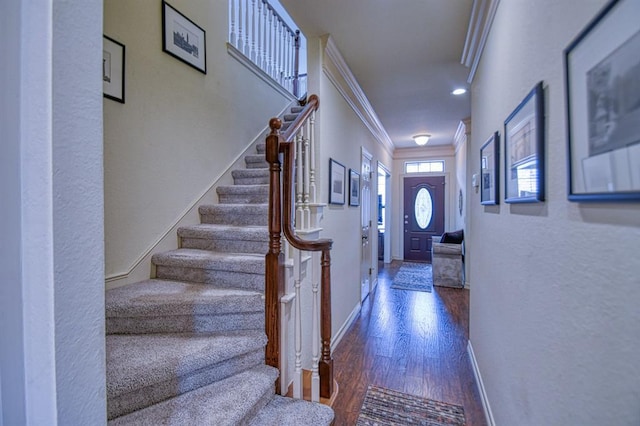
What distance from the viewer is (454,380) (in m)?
2.31

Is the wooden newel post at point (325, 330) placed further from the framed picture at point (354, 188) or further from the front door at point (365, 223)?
the front door at point (365, 223)

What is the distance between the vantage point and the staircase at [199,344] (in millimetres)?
1212

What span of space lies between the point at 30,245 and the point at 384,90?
3616 mm

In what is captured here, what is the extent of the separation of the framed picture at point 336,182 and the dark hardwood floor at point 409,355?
4.80ft

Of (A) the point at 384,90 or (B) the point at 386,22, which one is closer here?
(B) the point at 386,22

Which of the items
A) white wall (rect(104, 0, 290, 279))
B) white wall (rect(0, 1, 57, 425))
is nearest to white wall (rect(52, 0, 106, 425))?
white wall (rect(0, 1, 57, 425))

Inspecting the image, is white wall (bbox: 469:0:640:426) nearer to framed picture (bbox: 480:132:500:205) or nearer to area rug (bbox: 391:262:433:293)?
framed picture (bbox: 480:132:500:205)

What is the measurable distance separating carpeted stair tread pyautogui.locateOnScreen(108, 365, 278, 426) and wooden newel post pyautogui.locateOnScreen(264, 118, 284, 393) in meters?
0.13

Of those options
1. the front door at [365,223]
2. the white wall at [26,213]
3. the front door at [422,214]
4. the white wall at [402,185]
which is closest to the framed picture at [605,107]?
the white wall at [26,213]

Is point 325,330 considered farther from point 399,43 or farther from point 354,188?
point 399,43

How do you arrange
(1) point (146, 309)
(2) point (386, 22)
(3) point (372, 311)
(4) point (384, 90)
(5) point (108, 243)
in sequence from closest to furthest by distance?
(1) point (146, 309)
(5) point (108, 243)
(2) point (386, 22)
(4) point (384, 90)
(3) point (372, 311)

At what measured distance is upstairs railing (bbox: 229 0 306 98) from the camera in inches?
125

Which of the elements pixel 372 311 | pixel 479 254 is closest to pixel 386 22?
pixel 479 254

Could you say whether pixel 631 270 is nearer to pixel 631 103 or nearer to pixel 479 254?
pixel 631 103
